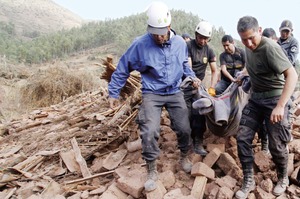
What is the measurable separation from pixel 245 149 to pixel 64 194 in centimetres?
237

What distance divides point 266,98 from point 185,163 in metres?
1.31

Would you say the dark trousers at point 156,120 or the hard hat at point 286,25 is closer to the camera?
the dark trousers at point 156,120

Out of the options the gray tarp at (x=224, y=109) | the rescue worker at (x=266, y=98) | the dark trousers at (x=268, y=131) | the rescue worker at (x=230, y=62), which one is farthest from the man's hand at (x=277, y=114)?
the rescue worker at (x=230, y=62)

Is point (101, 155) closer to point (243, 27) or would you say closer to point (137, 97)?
point (137, 97)

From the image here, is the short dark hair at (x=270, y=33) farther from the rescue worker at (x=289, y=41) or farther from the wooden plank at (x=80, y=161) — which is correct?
the wooden plank at (x=80, y=161)

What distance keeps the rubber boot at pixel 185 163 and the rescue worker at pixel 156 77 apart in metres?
0.02

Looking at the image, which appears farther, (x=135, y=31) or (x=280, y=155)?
(x=135, y=31)

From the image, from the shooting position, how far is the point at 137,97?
5.12m

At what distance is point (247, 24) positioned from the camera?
281 centimetres

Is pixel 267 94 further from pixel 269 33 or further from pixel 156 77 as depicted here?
pixel 269 33

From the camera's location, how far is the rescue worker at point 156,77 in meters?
3.46

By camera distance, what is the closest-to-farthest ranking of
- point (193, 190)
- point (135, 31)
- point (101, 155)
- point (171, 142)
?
1. point (193, 190)
2. point (171, 142)
3. point (101, 155)
4. point (135, 31)

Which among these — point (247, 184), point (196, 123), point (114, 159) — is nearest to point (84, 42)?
point (114, 159)

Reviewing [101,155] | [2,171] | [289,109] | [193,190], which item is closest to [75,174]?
[101,155]
